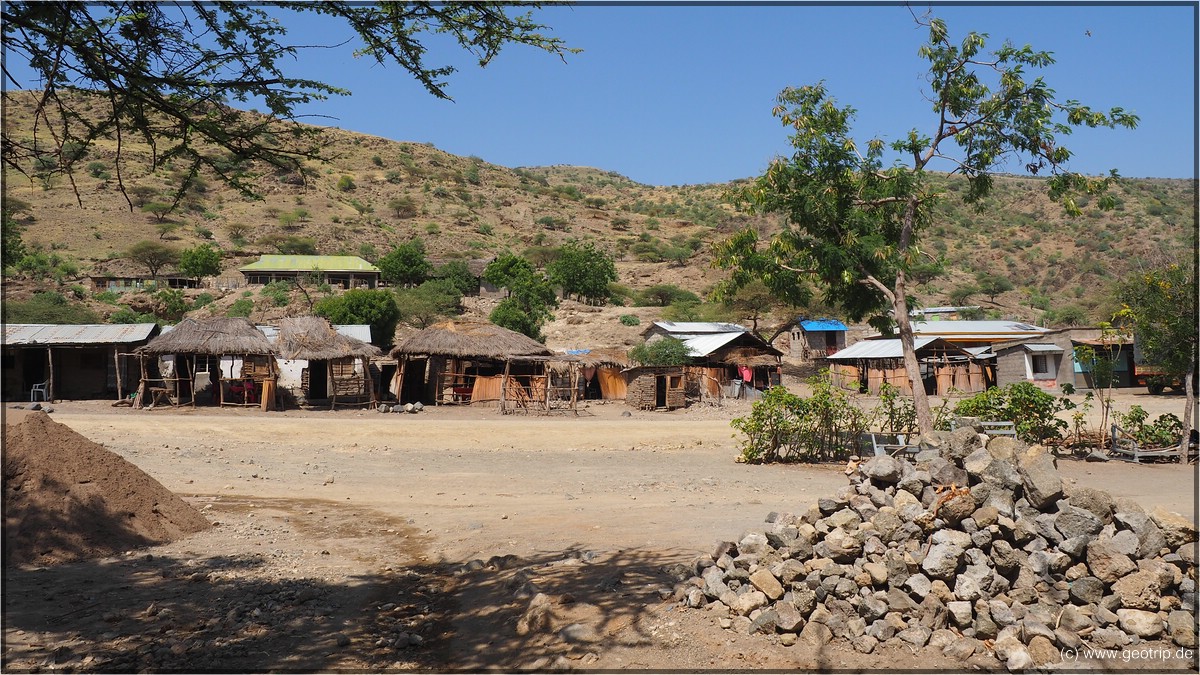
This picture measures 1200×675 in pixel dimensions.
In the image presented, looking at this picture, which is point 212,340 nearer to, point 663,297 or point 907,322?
point 907,322

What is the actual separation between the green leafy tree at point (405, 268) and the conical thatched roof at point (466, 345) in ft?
86.4

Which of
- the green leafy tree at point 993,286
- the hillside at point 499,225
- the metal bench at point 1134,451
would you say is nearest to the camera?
the metal bench at point 1134,451

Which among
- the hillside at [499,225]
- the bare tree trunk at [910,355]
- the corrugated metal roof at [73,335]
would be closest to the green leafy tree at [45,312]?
the hillside at [499,225]

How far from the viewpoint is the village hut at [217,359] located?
89.7 ft

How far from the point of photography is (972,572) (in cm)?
568

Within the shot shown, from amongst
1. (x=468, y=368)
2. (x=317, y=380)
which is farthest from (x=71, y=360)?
(x=468, y=368)

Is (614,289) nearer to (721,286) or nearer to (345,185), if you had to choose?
(345,185)

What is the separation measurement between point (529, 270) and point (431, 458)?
3992cm

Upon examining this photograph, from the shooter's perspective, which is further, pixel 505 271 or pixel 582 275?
pixel 582 275

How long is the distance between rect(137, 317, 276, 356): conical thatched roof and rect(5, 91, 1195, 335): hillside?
2047 cm

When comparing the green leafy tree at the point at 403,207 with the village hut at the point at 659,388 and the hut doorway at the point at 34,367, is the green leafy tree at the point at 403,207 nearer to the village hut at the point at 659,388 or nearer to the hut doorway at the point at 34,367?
the hut doorway at the point at 34,367

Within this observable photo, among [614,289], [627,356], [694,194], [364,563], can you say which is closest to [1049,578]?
[364,563]

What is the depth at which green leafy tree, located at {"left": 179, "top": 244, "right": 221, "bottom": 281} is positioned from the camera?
185ft

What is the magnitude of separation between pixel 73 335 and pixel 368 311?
13718 mm
